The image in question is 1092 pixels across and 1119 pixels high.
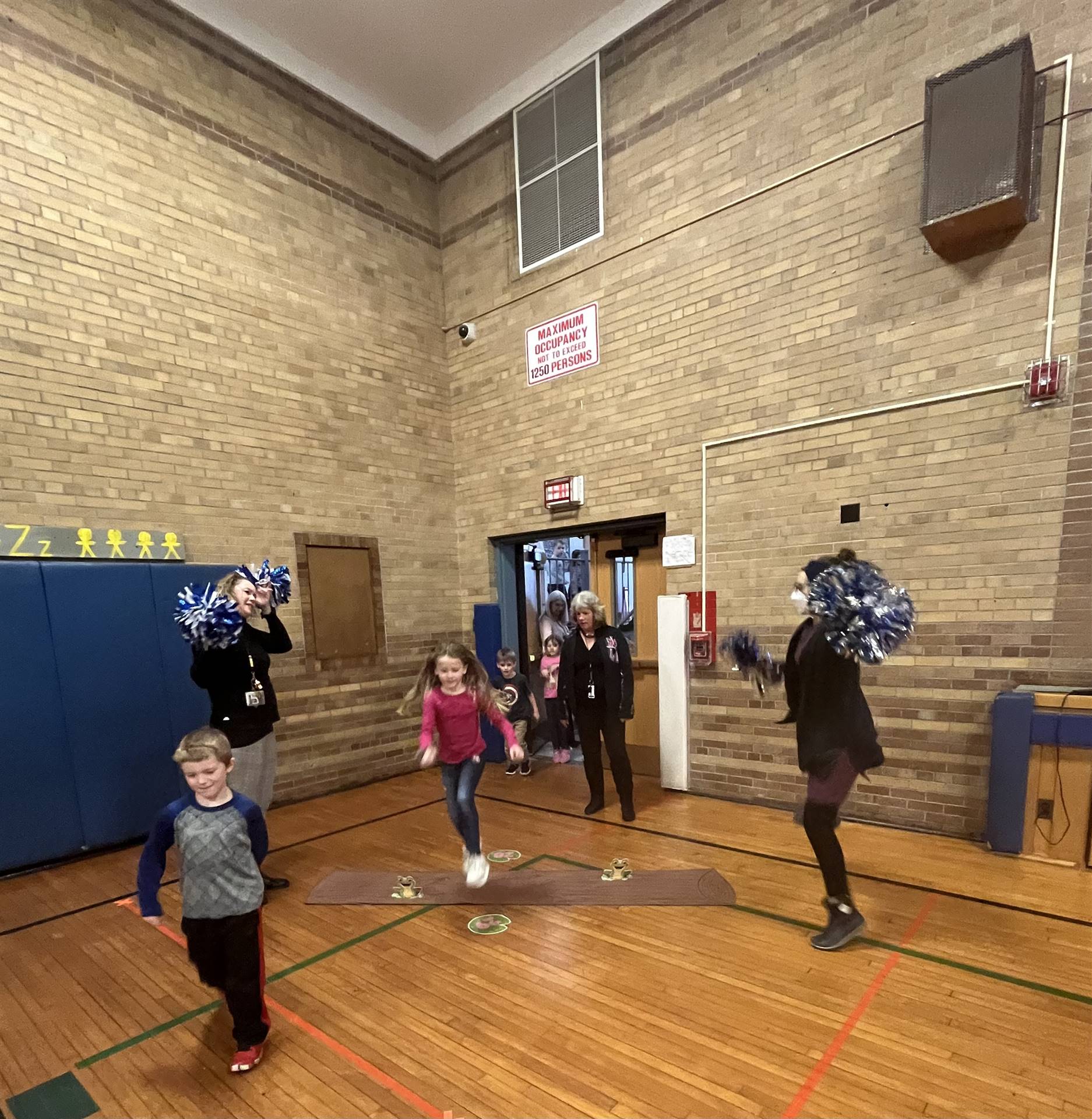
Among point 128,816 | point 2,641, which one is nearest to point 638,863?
point 128,816

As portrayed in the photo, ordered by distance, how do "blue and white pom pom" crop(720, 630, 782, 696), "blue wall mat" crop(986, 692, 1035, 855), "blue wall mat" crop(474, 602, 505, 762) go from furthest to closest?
"blue wall mat" crop(474, 602, 505, 762) → "blue wall mat" crop(986, 692, 1035, 855) → "blue and white pom pom" crop(720, 630, 782, 696)

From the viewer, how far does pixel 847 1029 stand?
2311 mm

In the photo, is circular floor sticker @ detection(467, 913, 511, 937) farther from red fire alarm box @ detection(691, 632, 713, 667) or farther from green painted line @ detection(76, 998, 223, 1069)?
red fire alarm box @ detection(691, 632, 713, 667)

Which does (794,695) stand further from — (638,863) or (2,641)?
(2,641)

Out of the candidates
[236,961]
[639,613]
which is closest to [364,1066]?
[236,961]

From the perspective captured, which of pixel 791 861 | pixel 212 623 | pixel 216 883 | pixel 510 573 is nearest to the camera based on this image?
pixel 216 883

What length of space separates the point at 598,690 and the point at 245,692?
94.7 inches

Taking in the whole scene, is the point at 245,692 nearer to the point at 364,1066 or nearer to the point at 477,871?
the point at 477,871

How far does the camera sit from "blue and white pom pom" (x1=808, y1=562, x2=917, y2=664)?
2.65 m

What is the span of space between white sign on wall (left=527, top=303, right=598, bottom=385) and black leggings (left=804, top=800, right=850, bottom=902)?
13.6 feet

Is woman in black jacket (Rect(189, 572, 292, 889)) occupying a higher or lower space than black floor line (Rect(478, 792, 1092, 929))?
higher

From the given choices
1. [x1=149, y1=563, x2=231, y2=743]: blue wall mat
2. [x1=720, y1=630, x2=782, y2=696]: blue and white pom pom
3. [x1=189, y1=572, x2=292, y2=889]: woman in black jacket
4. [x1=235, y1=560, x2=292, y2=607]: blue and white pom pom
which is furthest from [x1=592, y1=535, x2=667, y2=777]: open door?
[x1=149, y1=563, x2=231, y2=743]: blue wall mat

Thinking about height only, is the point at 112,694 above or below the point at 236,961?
above

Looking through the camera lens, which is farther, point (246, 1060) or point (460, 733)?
point (460, 733)
